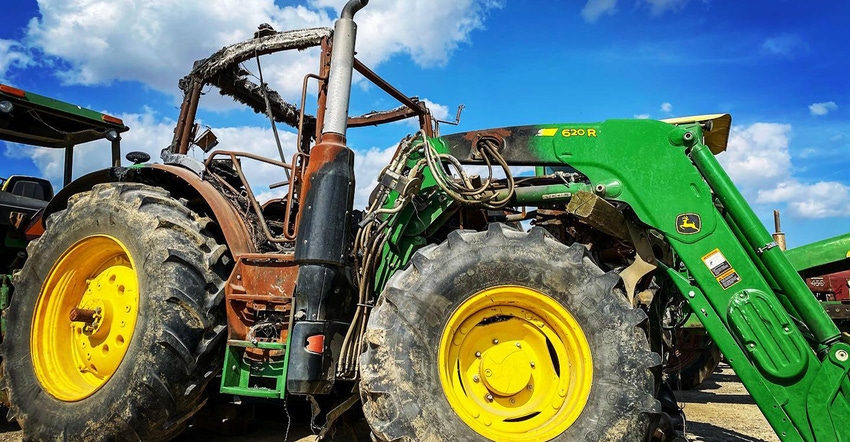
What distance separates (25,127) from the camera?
5.77 meters

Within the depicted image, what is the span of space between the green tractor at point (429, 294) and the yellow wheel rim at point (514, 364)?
12 mm

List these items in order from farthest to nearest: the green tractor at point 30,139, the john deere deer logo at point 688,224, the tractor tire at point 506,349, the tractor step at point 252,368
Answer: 1. the green tractor at point 30,139
2. the tractor step at point 252,368
3. the john deere deer logo at point 688,224
4. the tractor tire at point 506,349

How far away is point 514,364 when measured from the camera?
3100mm

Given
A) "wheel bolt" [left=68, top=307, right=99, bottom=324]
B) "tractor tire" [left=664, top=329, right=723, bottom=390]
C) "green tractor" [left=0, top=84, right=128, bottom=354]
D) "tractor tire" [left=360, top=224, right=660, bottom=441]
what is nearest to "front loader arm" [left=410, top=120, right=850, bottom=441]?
"tractor tire" [left=360, top=224, right=660, bottom=441]

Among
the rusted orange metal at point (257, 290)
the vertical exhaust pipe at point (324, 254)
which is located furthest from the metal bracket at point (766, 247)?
the rusted orange metal at point (257, 290)

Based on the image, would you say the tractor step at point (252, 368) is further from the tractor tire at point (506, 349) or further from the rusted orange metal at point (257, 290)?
the tractor tire at point (506, 349)

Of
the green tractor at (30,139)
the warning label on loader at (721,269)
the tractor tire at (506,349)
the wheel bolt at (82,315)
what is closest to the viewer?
the tractor tire at (506,349)

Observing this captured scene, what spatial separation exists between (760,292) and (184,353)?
129 inches

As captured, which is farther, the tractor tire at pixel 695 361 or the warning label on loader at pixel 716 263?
the tractor tire at pixel 695 361

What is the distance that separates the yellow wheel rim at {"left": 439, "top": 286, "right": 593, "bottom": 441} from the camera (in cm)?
297

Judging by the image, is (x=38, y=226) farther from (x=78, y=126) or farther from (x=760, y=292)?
(x=760, y=292)

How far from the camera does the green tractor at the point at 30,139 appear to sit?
205 inches

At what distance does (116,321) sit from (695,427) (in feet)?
15.6

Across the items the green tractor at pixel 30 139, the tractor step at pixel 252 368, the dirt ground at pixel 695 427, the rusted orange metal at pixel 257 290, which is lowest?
the dirt ground at pixel 695 427
